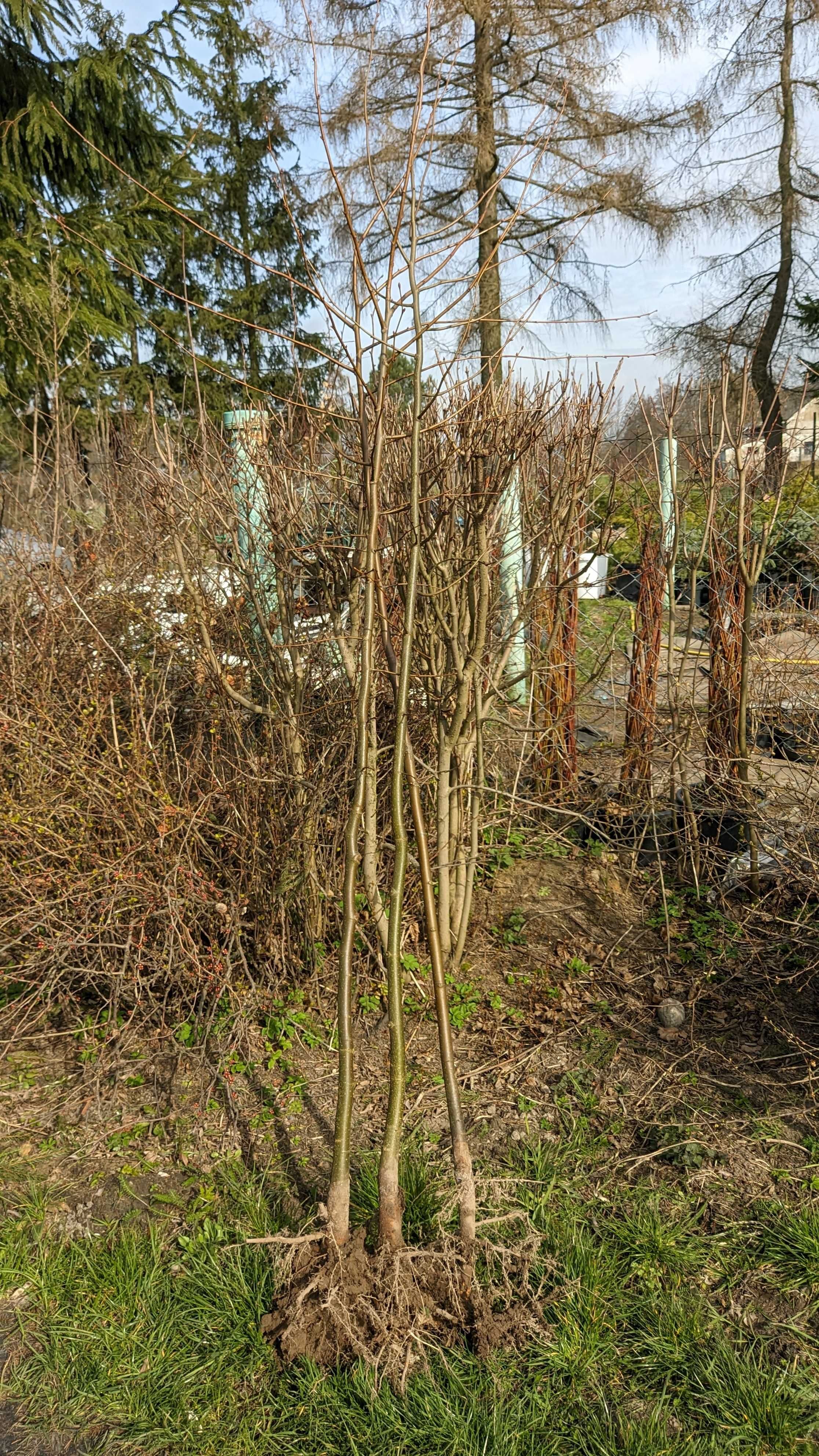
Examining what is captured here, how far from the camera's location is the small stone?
11.9ft

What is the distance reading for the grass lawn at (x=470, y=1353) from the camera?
7.04 feet

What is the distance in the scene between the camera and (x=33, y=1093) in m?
3.55

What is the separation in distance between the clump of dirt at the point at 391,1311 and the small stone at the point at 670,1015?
1371 mm

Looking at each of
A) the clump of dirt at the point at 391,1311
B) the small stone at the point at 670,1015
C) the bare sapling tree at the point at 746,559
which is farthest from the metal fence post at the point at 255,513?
the clump of dirt at the point at 391,1311

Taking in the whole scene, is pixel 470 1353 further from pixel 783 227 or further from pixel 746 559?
pixel 783 227

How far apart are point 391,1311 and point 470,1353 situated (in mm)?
205

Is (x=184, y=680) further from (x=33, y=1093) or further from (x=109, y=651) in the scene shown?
(x=33, y=1093)

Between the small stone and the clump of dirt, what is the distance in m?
1.37

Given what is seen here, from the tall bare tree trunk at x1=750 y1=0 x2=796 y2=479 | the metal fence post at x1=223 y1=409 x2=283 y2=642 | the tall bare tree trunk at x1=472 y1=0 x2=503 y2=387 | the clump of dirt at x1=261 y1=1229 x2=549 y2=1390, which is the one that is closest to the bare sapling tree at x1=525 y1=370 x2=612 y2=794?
the metal fence post at x1=223 y1=409 x2=283 y2=642

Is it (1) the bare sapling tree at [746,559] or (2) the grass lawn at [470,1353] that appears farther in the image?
(1) the bare sapling tree at [746,559]

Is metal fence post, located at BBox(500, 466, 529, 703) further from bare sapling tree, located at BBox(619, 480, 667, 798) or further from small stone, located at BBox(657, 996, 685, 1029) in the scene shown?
small stone, located at BBox(657, 996, 685, 1029)

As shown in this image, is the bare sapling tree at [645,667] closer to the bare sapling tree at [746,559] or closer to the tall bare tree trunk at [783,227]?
the bare sapling tree at [746,559]

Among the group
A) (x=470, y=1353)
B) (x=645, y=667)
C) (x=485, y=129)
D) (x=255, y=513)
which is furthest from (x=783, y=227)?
(x=470, y=1353)

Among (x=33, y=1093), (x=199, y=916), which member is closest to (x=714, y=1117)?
(x=199, y=916)
